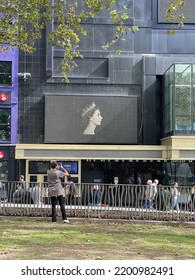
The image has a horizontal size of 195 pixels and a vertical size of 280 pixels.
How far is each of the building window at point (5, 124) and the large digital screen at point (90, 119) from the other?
245 centimetres

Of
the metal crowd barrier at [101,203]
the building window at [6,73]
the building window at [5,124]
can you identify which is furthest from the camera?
the building window at [6,73]

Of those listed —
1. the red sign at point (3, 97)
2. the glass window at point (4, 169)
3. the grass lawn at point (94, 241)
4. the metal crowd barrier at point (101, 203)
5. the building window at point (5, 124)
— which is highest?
the red sign at point (3, 97)

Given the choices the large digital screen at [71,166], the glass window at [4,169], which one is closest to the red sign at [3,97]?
the glass window at [4,169]

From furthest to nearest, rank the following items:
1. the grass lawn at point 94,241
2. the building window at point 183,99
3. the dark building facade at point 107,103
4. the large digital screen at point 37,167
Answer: the large digital screen at point 37,167, the dark building facade at point 107,103, the building window at point 183,99, the grass lawn at point 94,241

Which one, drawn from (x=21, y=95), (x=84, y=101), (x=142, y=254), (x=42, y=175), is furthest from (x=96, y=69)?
(x=142, y=254)

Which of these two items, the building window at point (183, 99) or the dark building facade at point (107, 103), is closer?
the building window at point (183, 99)

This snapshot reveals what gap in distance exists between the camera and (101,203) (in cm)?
1488

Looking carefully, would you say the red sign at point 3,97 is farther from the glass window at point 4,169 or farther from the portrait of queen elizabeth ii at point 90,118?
the portrait of queen elizabeth ii at point 90,118

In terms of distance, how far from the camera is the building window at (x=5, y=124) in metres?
30.1

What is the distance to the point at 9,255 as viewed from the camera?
7473mm

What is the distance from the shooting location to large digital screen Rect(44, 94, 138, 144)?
30219 millimetres

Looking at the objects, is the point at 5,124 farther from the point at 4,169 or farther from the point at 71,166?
the point at 71,166

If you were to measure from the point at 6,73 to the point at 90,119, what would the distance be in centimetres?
635

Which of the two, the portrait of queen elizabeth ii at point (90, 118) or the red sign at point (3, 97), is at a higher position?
the red sign at point (3, 97)
